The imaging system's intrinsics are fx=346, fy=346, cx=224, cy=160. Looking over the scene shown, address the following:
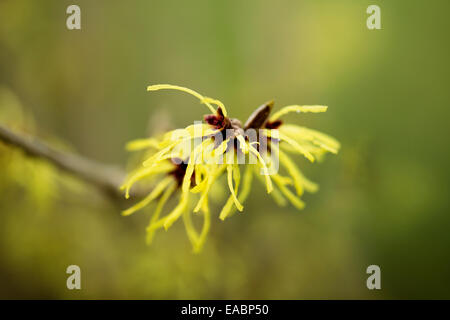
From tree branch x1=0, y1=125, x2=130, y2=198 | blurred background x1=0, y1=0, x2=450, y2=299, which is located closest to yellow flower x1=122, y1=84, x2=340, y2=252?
tree branch x1=0, y1=125, x2=130, y2=198

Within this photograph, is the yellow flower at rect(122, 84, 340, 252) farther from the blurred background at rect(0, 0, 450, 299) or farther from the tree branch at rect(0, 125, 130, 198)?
the blurred background at rect(0, 0, 450, 299)

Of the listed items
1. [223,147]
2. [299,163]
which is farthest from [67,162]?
[299,163]

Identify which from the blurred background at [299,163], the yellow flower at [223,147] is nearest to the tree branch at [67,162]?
the yellow flower at [223,147]

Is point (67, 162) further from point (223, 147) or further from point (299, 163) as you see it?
point (299, 163)

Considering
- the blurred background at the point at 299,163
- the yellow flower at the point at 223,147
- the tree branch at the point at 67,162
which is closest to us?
the yellow flower at the point at 223,147

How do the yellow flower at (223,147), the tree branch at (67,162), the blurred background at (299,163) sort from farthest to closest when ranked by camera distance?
the blurred background at (299,163) < the tree branch at (67,162) < the yellow flower at (223,147)

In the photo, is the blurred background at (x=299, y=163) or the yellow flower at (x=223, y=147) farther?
the blurred background at (x=299, y=163)

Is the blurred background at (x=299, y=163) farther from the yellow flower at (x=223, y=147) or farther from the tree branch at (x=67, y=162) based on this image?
the yellow flower at (x=223, y=147)
